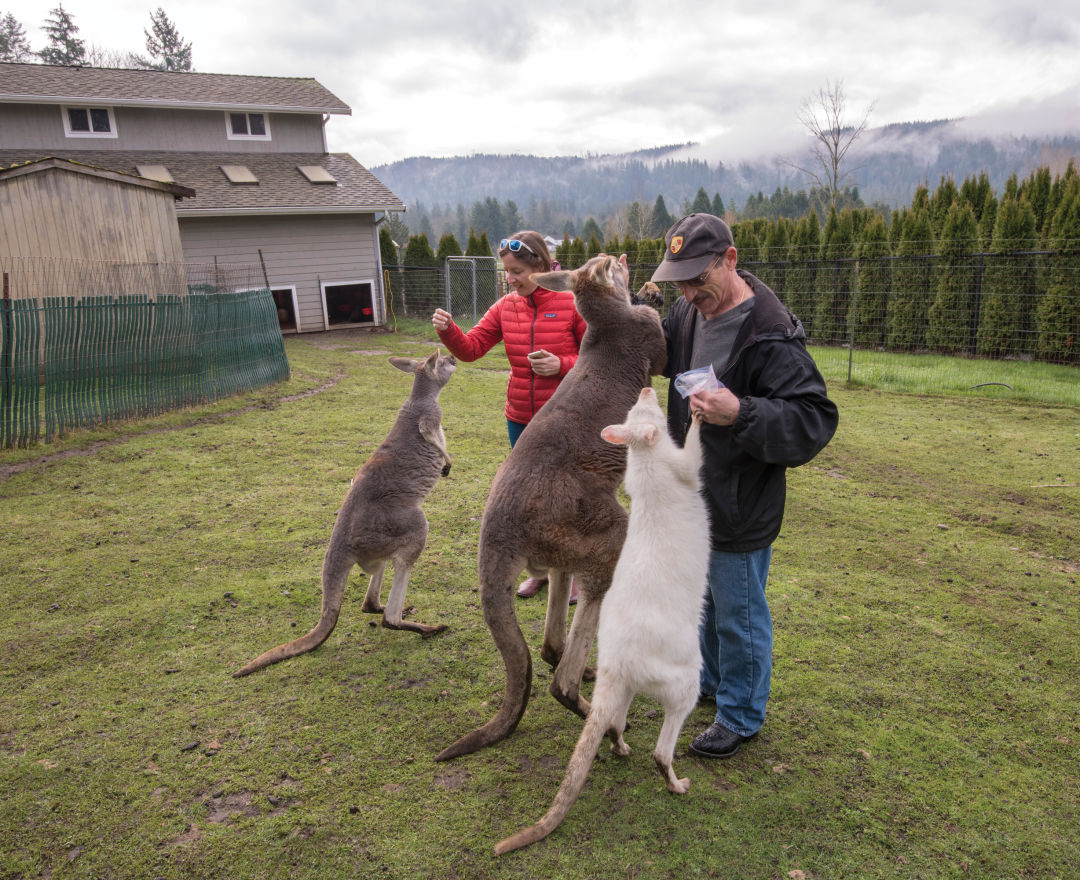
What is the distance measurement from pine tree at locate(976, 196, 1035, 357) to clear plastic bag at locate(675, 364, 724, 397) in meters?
14.5

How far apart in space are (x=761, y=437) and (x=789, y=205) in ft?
257

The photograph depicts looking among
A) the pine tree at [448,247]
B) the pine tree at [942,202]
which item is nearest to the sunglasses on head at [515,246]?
the pine tree at [942,202]

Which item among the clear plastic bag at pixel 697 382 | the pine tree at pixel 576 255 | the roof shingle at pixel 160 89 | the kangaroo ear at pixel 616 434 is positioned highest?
the roof shingle at pixel 160 89

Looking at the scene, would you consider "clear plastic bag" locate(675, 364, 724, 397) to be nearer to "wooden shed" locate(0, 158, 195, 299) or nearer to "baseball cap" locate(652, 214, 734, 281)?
"baseball cap" locate(652, 214, 734, 281)

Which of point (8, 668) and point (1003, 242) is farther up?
point (1003, 242)

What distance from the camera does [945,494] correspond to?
23.3 feet

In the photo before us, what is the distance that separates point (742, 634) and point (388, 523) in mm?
2245

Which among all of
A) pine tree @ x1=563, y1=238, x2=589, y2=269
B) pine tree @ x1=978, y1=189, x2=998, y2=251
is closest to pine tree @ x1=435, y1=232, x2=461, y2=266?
pine tree @ x1=563, y1=238, x2=589, y2=269

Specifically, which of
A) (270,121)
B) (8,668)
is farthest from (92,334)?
(270,121)

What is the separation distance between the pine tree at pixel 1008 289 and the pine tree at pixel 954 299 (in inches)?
15.3

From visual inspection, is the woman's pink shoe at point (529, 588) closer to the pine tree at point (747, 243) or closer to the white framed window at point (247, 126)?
the pine tree at point (747, 243)

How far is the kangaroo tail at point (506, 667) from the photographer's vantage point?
3102 millimetres

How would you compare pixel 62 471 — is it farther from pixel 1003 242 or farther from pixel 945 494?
pixel 1003 242

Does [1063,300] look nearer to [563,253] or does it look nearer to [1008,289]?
[1008,289]
